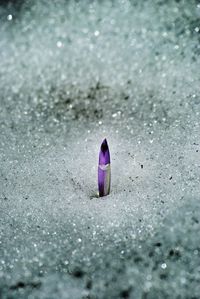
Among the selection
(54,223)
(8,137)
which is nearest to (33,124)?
(8,137)

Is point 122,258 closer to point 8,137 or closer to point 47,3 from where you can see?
point 8,137

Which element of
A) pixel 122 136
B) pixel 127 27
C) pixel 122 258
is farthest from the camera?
pixel 127 27

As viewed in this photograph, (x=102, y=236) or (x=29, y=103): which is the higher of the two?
(x=29, y=103)

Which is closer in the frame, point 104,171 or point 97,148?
point 104,171
